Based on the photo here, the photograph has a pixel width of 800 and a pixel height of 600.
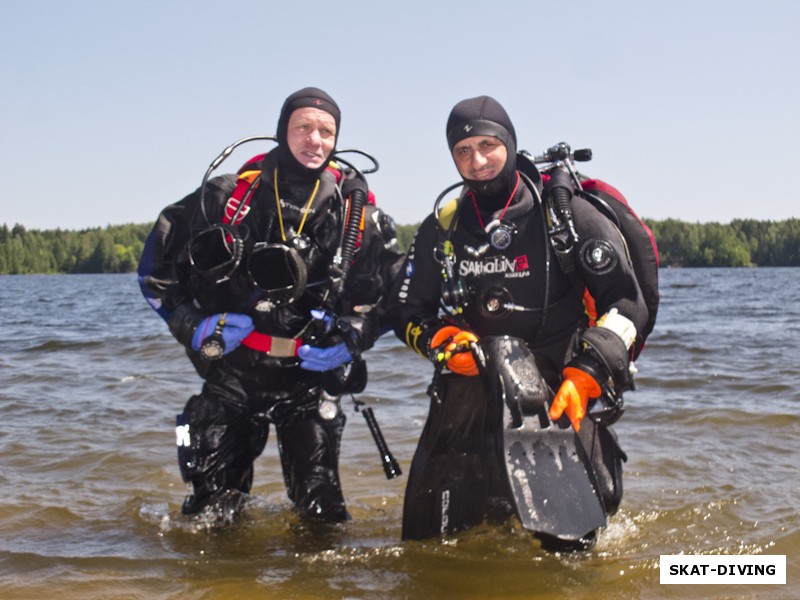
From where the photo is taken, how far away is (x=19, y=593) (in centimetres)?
373

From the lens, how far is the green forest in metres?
79.5

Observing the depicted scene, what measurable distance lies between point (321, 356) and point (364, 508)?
1.49 meters

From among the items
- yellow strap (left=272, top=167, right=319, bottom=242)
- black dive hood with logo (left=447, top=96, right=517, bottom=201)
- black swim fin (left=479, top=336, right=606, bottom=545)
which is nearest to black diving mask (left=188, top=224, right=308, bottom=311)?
→ yellow strap (left=272, top=167, right=319, bottom=242)

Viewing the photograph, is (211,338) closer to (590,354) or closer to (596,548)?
(590,354)

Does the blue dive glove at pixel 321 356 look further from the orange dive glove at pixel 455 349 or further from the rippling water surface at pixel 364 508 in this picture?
the rippling water surface at pixel 364 508

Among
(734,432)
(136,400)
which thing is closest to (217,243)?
(734,432)

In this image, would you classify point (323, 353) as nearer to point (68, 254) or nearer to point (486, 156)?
point (486, 156)

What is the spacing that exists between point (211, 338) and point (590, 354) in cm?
170

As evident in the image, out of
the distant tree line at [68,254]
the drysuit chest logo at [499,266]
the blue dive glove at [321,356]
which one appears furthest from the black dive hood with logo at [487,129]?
the distant tree line at [68,254]

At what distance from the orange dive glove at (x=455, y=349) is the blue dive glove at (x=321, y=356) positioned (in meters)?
0.56

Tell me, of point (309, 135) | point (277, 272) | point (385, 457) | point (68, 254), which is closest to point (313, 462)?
point (385, 457)

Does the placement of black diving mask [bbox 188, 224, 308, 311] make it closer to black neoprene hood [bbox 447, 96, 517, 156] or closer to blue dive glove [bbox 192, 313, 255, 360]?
blue dive glove [bbox 192, 313, 255, 360]

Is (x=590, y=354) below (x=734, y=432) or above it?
above

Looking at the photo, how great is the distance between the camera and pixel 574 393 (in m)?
3.52
